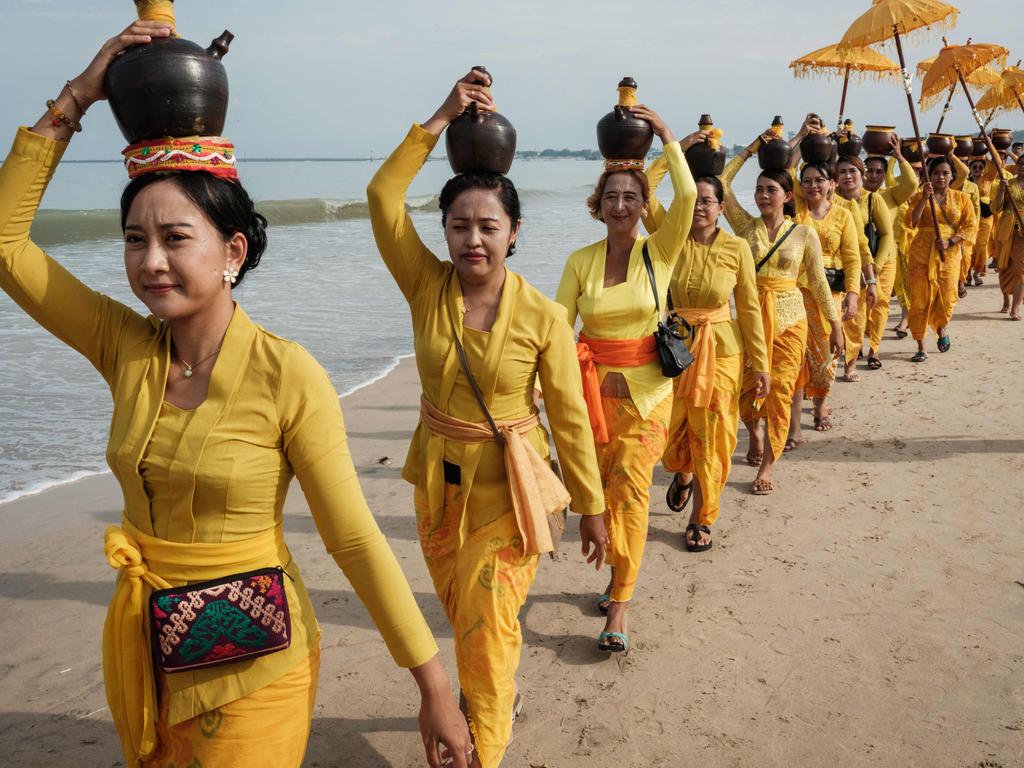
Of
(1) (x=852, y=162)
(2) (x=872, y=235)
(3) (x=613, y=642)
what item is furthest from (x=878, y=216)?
(3) (x=613, y=642)

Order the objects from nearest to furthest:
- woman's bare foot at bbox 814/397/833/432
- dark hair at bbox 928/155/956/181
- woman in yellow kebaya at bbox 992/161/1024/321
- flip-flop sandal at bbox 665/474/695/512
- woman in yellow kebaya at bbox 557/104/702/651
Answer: woman in yellow kebaya at bbox 557/104/702/651
flip-flop sandal at bbox 665/474/695/512
woman's bare foot at bbox 814/397/833/432
dark hair at bbox 928/155/956/181
woman in yellow kebaya at bbox 992/161/1024/321

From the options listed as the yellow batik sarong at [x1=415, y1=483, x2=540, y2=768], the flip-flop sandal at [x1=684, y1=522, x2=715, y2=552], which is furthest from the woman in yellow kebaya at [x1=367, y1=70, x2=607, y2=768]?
the flip-flop sandal at [x1=684, y1=522, x2=715, y2=552]

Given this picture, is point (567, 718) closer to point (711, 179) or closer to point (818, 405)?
point (711, 179)

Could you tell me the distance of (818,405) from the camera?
8039 millimetres

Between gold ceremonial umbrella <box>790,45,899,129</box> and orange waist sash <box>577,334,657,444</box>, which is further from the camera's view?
gold ceremonial umbrella <box>790,45,899,129</box>

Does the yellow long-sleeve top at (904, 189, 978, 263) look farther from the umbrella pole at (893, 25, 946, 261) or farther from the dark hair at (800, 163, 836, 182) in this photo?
the dark hair at (800, 163, 836, 182)

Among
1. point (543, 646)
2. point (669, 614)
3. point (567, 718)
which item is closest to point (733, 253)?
point (669, 614)

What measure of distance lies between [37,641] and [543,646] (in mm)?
2456

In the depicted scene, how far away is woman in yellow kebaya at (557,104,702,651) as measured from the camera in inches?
175

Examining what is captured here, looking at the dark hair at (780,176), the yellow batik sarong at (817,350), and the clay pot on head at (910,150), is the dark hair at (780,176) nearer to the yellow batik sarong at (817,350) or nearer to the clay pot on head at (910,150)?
the yellow batik sarong at (817,350)

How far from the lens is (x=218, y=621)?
78.5 inches

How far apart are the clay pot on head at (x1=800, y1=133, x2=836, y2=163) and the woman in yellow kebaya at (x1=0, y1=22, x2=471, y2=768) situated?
637cm

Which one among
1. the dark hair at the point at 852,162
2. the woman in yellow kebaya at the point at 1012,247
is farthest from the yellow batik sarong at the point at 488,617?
the woman in yellow kebaya at the point at 1012,247

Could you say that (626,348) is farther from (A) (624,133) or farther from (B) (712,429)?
(B) (712,429)
